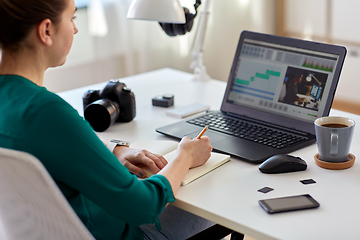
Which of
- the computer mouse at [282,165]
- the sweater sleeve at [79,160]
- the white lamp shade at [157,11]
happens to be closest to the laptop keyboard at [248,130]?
the computer mouse at [282,165]

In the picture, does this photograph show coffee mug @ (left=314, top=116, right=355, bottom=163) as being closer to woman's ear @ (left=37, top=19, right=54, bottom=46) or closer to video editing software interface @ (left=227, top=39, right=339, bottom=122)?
video editing software interface @ (left=227, top=39, right=339, bottom=122)

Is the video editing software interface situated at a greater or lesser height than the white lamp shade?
lesser

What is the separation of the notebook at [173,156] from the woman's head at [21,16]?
17.1 inches

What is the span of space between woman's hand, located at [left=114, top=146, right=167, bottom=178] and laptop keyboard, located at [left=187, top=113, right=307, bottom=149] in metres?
0.31

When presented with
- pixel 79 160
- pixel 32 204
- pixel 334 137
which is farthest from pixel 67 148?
pixel 334 137

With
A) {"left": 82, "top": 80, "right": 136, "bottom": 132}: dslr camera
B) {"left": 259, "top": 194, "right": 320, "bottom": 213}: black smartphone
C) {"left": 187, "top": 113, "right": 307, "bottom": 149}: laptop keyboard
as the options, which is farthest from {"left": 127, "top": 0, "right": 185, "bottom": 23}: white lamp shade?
{"left": 259, "top": 194, "right": 320, "bottom": 213}: black smartphone

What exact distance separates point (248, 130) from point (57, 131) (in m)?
0.68

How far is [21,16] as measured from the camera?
77 centimetres

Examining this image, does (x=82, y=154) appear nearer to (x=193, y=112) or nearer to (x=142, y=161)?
(x=142, y=161)

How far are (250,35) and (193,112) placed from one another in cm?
34

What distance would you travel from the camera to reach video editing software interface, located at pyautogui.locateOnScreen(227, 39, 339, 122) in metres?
1.22

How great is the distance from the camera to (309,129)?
1227 millimetres

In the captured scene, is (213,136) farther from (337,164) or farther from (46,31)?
(46,31)

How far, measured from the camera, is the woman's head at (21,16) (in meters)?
0.76
